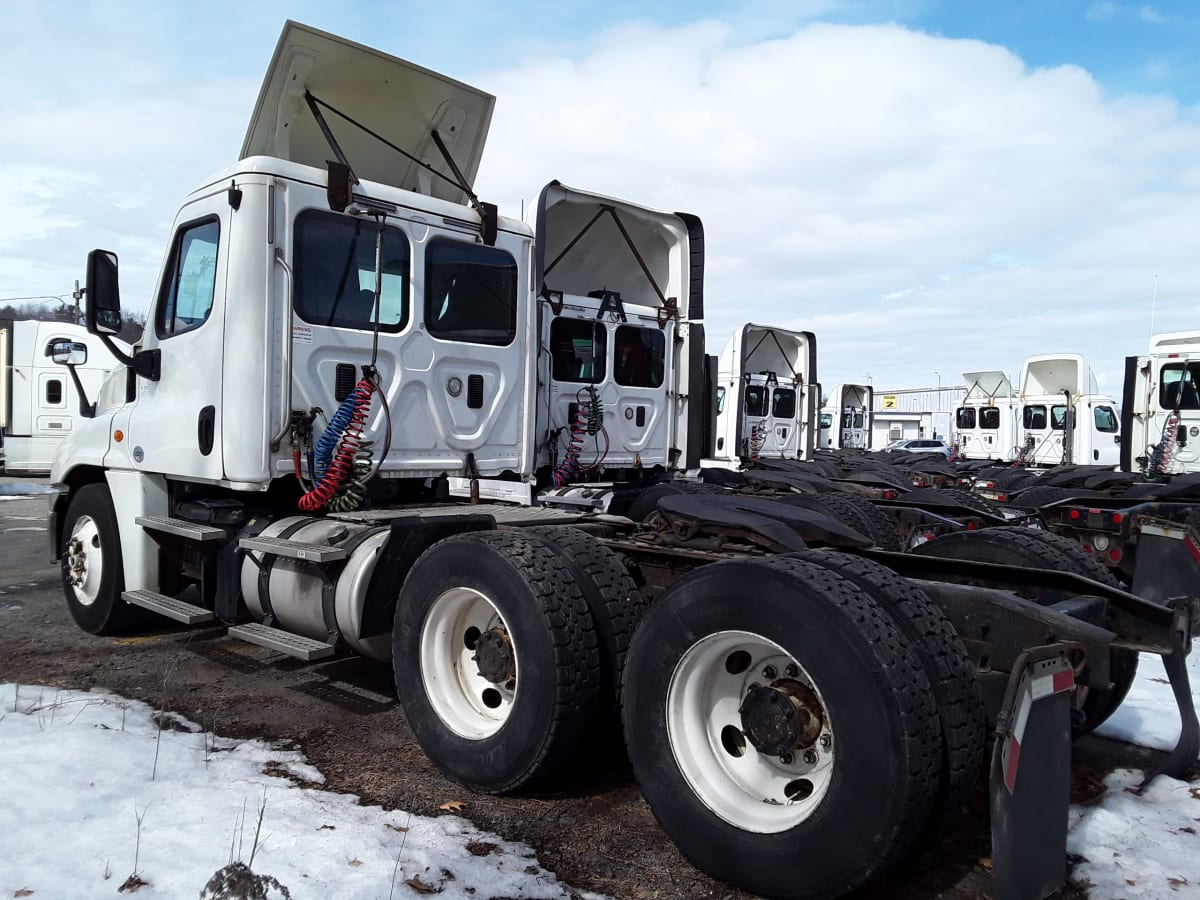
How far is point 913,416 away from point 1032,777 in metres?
53.7

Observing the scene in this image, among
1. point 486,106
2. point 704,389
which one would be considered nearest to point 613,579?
point 486,106

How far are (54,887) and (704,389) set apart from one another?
7.05 meters

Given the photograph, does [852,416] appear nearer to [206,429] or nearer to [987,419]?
[987,419]

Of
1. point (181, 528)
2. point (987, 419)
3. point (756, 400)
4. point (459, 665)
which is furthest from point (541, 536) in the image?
point (987, 419)

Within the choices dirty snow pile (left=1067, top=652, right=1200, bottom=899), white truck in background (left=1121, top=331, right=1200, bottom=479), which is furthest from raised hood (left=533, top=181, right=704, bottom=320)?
white truck in background (left=1121, top=331, right=1200, bottom=479)

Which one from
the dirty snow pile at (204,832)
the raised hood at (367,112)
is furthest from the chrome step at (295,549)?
the raised hood at (367,112)

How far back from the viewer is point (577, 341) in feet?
25.5

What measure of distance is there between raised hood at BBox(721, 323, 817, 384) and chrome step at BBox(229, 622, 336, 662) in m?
11.1

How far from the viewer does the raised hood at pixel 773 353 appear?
1508 cm

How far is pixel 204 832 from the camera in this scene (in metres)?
3.20

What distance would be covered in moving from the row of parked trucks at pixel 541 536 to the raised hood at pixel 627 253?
3cm

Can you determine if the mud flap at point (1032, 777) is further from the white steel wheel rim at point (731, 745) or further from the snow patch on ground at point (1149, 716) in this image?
the snow patch on ground at point (1149, 716)

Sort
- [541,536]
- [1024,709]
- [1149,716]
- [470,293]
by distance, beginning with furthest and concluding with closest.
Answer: [470,293], [1149,716], [541,536], [1024,709]

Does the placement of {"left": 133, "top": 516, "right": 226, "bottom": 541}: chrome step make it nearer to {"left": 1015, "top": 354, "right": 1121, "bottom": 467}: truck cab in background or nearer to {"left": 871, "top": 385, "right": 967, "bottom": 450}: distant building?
{"left": 1015, "top": 354, "right": 1121, "bottom": 467}: truck cab in background
